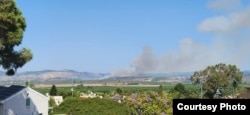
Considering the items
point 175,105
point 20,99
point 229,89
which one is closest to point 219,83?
point 229,89

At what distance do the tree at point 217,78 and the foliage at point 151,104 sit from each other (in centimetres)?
1594

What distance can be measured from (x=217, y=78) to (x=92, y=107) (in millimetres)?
21082

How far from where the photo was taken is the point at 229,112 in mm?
7109

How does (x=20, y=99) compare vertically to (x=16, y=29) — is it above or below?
below

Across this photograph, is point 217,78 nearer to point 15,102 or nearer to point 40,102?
point 40,102

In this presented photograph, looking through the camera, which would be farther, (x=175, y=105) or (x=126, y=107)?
(x=126, y=107)

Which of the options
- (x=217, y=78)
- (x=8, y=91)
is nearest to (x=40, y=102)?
(x=8, y=91)

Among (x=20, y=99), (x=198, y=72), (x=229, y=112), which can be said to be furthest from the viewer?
(x=198, y=72)

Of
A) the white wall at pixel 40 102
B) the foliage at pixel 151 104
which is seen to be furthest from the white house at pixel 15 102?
the foliage at pixel 151 104

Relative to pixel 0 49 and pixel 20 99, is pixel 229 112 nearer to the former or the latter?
pixel 0 49

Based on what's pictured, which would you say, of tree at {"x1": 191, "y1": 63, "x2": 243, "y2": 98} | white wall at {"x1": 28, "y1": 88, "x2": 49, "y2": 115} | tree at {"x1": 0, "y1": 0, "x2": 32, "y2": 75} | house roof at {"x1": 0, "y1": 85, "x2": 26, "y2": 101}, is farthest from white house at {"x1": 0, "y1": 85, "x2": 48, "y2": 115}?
tree at {"x1": 191, "y1": 63, "x2": 243, "y2": 98}

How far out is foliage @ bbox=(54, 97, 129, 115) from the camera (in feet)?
185

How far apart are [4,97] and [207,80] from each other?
41.2 meters

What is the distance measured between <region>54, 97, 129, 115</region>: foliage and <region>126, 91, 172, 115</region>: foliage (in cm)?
187
